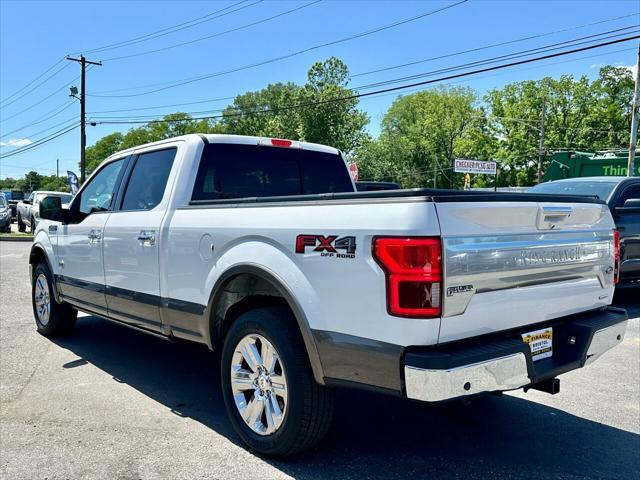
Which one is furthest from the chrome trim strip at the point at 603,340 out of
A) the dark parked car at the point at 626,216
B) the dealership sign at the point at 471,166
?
the dealership sign at the point at 471,166

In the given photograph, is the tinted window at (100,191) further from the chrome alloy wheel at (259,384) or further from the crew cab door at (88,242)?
the chrome alloy wheel at (259,384)

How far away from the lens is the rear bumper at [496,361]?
2.42 metres

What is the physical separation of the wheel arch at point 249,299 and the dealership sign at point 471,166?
1995 centimetres

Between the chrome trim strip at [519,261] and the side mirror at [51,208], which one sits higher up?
the side mirror at [51,208]

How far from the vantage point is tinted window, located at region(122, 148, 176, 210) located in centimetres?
429

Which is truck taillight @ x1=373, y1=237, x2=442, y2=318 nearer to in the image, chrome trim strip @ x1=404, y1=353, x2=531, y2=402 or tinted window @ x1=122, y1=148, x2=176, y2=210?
chrome trim strip @ x1=404, y1=353, x2=531, y2=402

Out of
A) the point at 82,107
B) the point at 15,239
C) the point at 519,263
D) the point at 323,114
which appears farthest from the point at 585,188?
the point at 323,114

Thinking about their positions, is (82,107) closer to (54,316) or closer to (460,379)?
(54,316)

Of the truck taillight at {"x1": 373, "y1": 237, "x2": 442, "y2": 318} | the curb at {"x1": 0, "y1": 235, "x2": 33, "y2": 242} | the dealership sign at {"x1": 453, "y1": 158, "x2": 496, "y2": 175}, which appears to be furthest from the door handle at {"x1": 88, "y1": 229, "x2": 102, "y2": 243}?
the dealership sign at {"x1": 453, "y1": 158, "x2": 496, "y2": 175}

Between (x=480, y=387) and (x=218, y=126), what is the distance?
87698 millimetres

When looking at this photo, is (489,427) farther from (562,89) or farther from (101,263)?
(562,89)

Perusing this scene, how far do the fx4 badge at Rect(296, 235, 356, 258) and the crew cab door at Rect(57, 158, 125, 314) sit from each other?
102 inches

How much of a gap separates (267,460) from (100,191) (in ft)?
10.4

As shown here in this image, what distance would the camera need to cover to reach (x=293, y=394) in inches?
117
